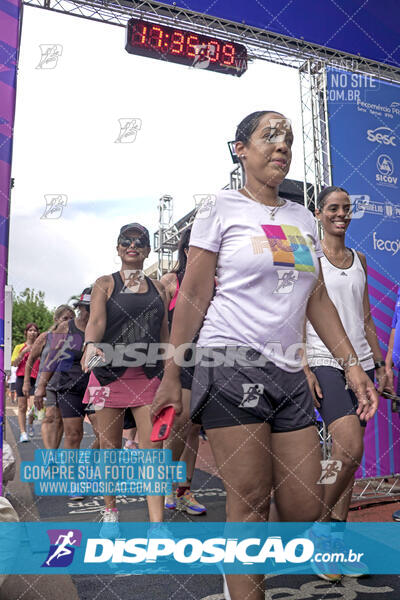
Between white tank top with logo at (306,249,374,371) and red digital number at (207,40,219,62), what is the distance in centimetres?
331

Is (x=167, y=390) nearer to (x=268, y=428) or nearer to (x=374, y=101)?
(x=268, y=428)

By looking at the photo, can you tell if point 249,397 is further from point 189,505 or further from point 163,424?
point 189,505

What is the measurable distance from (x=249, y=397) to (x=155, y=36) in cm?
460

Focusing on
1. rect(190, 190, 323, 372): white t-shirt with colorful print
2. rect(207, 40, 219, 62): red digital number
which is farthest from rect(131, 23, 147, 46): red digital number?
rect(190, 190, 323, 372): white t-shirt with colorful print

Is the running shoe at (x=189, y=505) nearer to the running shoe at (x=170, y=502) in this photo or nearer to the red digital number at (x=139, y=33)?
the running shoe at (x=170, y=502)

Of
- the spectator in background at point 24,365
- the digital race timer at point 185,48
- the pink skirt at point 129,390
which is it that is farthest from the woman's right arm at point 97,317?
the spectator in background at point 24,365

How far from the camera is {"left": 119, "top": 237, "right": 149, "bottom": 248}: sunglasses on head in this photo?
131 inches

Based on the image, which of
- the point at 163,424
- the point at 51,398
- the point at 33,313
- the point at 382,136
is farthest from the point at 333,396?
the point at 33,313

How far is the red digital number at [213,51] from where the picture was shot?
5418 mm

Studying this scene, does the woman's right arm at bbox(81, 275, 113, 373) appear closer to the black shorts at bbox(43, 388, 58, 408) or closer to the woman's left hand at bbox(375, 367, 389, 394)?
the woman's left hand at bbox(375, 367, 389, 394)

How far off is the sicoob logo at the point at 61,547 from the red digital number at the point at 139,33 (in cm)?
419

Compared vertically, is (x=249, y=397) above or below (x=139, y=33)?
below

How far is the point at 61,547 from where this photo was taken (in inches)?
111

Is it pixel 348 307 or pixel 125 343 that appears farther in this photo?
pixel 125 343
